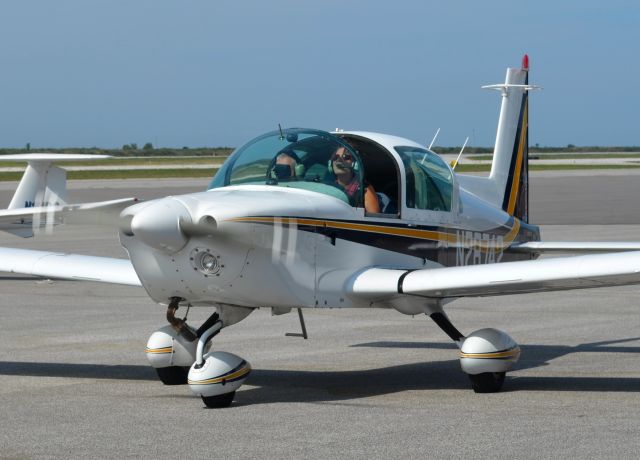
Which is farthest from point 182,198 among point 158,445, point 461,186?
point 461,186

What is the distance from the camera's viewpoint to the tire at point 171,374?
10203 millimetres

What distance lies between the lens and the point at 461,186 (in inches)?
482

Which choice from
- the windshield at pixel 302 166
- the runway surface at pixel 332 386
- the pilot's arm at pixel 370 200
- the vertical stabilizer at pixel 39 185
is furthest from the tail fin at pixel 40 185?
the pilot's arm at pixel 370 200

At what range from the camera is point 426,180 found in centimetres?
1058

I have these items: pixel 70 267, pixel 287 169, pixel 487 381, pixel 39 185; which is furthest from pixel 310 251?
pixel 39 185

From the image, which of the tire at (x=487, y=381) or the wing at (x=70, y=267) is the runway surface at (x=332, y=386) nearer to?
the tire at (x=487, y=381)

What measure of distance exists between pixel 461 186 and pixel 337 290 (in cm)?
308

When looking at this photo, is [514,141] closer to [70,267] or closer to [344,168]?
[344,168]

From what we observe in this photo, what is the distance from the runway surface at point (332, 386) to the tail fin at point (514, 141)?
1.57m

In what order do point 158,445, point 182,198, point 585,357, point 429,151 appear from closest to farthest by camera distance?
point 158,445
point 182,198
point 429,151
point 585,357

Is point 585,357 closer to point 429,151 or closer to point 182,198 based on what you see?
point 429,151

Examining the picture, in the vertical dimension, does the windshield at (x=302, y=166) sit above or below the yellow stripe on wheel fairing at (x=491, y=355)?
above

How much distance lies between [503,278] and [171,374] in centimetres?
296

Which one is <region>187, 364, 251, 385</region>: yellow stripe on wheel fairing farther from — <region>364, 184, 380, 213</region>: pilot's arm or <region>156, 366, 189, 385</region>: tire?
<region>364, 184, 380, 213</region>: pilot's arm
